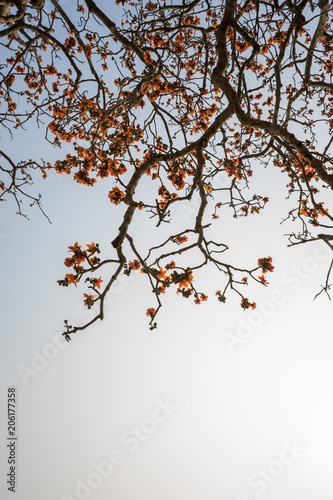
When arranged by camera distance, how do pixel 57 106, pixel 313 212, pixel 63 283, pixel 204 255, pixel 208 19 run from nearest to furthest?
pixel 63 283 → pixel 204 255 → pixel 313 212 → pixel 57 106 → pixel 208 19

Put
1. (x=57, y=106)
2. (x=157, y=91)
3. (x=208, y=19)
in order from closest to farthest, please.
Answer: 1. (x=157, y=91)
2. (x=57, y=106)
3. (x=208, y=19)

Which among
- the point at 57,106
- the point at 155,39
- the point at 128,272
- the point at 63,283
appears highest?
the point at 155,39

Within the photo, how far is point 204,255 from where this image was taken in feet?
8.21

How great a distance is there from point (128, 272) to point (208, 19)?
14.8 ft

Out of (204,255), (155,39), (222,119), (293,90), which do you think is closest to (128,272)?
(204,255)

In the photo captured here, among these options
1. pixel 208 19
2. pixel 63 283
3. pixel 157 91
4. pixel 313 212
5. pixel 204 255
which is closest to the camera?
pixel 63 283

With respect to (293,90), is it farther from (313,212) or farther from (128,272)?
(128,272)

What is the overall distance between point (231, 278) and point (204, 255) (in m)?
0.44

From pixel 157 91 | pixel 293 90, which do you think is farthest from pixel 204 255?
pixel 293 90

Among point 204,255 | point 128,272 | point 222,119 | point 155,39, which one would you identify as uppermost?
point 155,39

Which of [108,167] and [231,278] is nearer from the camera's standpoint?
[108,167]

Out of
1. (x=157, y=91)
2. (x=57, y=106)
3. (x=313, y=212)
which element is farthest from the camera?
(x=57, y=106)

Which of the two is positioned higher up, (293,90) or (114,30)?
(293,90)

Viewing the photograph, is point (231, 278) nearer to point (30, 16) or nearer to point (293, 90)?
point (293, 90)
